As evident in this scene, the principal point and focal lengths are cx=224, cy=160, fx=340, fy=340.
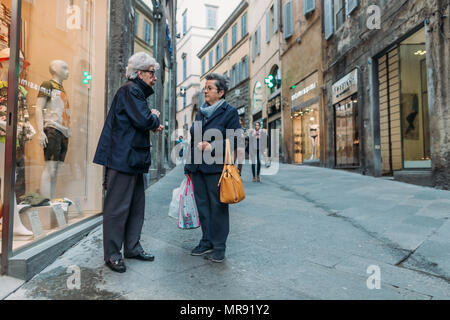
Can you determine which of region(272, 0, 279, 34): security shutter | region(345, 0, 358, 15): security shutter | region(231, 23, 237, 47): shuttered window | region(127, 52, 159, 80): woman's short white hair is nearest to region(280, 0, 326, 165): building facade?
region(272, 0, 279, 34): security shutter

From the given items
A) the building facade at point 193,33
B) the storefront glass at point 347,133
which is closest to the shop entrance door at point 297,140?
the storefront glass at point 347,133

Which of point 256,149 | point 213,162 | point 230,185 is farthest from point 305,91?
point 230,185

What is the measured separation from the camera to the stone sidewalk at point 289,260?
7.57 feet

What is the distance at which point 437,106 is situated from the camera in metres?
6.53

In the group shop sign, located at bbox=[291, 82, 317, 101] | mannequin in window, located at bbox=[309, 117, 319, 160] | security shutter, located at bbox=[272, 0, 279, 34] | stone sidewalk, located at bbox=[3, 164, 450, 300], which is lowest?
stone sidewalk, located at bbox=[3, 164, 450, 300]

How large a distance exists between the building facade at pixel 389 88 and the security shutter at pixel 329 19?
33mm

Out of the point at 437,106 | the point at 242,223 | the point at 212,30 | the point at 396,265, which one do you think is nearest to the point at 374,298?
the point at 396,265

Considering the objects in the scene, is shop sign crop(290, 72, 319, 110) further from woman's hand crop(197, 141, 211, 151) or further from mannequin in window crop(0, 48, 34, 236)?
mannequin in window crop(0, 48, 34, 236)

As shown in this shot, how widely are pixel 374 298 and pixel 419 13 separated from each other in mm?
6986

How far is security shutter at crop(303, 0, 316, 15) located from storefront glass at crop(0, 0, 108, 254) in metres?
A: 11.1

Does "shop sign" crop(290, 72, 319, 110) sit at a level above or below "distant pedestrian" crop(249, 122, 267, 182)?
above

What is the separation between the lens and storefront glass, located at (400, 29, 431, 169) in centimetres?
825

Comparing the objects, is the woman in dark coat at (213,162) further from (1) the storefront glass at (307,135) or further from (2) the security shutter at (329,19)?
(1) the storefront glass at (307,135)

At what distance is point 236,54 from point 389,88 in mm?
19471
